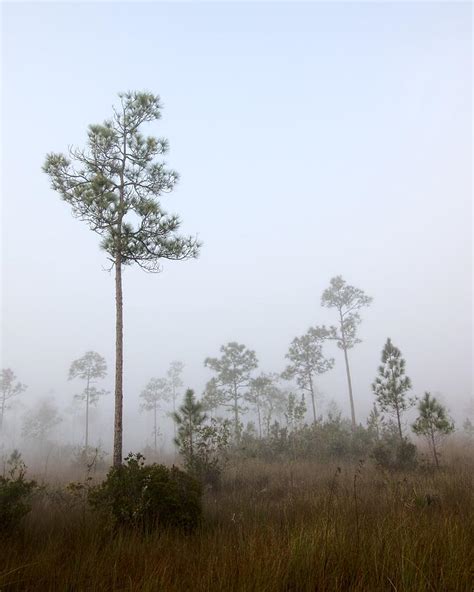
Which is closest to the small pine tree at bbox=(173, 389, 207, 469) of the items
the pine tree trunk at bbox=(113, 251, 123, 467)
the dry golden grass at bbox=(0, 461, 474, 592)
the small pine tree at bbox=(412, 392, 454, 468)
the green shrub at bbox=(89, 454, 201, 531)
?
the pine tree trunk at bbox=(113, 251, 123, 467)

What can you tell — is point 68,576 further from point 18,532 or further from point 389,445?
point 389,445

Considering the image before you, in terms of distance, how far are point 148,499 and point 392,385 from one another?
12273 millimetres

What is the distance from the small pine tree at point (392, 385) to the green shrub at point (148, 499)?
36.1ft

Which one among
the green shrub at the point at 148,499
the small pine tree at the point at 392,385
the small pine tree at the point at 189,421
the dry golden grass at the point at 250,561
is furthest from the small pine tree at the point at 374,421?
the dry golden grass at the point at 250,561

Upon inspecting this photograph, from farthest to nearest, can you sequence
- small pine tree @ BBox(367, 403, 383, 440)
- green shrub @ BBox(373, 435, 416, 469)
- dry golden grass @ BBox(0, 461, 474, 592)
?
1. small pine tree @ BBox(367, 403, 383, 440)
2. green shrub @ BBox(373, 435, 416, 469)
3. dry golden grass @ BBox(0, 461, 474, 592)

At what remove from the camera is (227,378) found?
3247cm

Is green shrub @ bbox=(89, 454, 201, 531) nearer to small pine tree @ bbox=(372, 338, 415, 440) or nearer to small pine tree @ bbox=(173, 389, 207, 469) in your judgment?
small pine tree @ bbox=(173, 389, 207, 469)

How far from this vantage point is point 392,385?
15141 millimetres

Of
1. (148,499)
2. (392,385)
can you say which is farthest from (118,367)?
(392,385)

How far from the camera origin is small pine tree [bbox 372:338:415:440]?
49.4 feet

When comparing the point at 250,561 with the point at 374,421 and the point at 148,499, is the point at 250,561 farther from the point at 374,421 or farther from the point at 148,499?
the point at 374,421

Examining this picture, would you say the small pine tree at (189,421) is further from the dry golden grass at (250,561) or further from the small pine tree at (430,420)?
the small pine tree at (430,420)

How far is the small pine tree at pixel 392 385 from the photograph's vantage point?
1505 cm

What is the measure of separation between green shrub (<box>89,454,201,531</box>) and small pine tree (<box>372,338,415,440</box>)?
11018 mm
